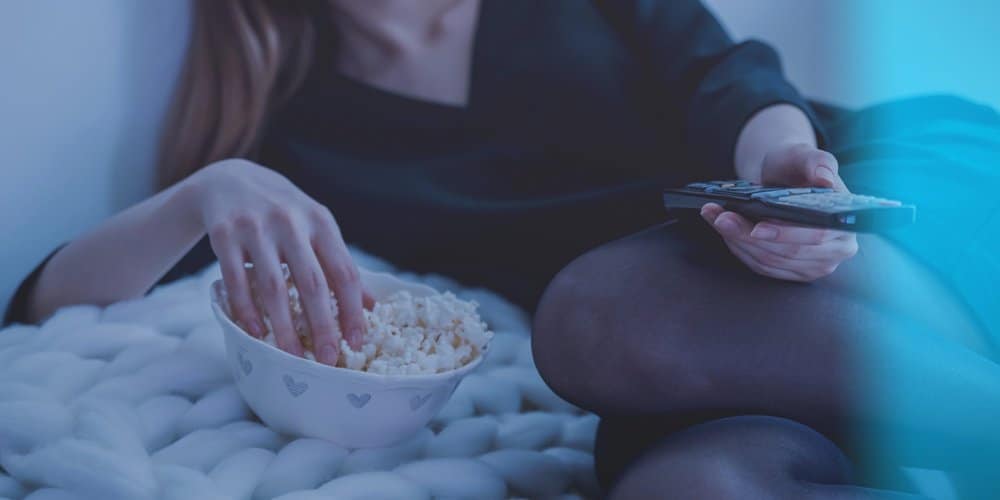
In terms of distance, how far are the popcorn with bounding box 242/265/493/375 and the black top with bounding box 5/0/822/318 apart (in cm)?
23

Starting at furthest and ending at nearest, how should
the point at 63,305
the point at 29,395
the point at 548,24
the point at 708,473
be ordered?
the point at 548,24, the point at 63,305, the point at 29,395, the point at 708,473

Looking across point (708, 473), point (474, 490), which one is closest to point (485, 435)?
point (474, 490)

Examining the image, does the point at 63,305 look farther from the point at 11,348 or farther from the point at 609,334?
the point at 609,334

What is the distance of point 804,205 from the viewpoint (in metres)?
0.40

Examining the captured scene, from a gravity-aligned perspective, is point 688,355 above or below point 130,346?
above

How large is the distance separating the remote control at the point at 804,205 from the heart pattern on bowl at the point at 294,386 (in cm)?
25

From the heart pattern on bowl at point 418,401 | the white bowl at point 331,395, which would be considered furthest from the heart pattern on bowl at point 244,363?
the heart pattern on bowl at point 418,401

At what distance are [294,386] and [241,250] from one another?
10 cm

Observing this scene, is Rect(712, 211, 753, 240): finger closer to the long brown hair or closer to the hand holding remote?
the hand holding remote

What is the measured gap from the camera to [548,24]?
883 millimetres

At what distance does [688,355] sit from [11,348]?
508mm

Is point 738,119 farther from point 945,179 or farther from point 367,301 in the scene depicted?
point 367,301

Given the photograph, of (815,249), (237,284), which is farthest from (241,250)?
(815,249)

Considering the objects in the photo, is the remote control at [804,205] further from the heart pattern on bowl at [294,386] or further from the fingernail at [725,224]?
the heart pattern on bowl at [294,386]
